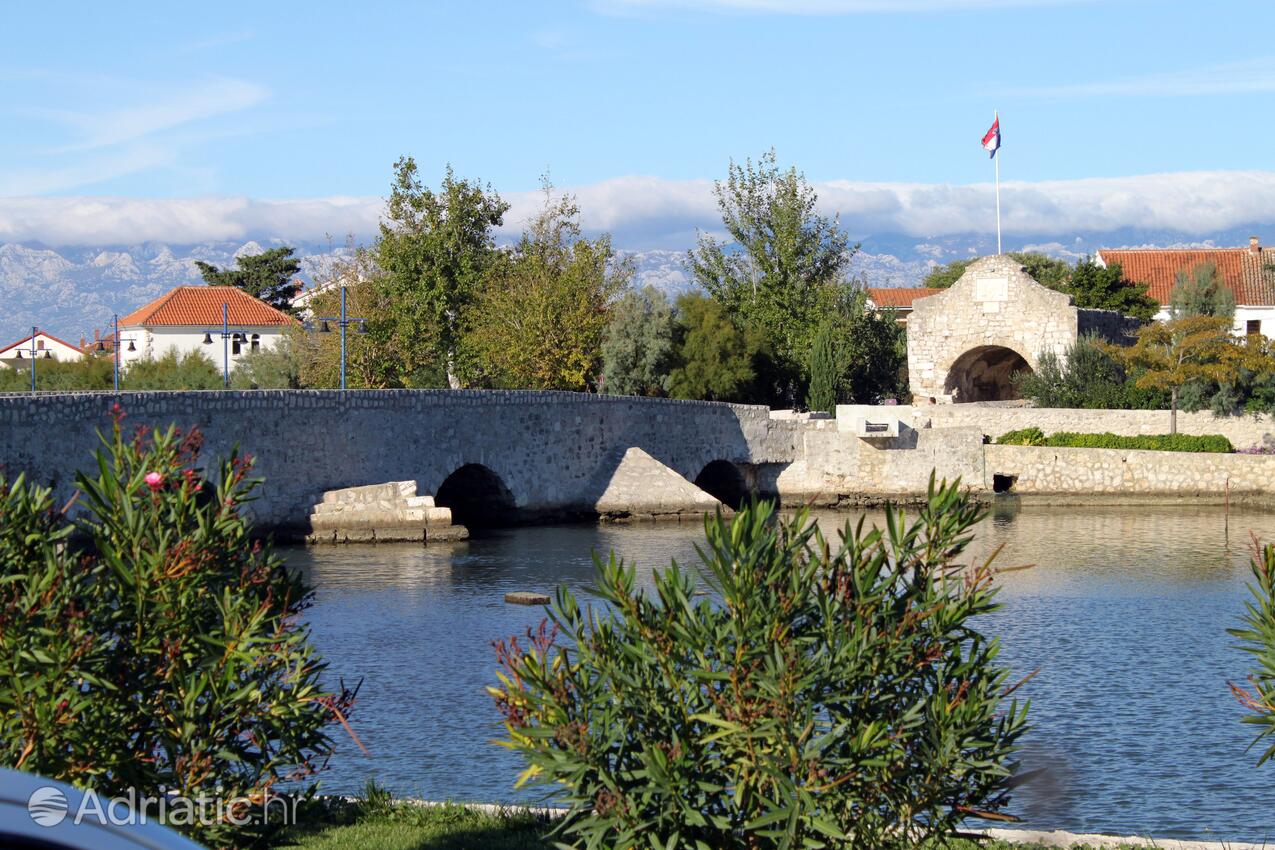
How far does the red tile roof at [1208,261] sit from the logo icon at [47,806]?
50.8 m

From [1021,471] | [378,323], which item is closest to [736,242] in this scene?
[378,323]

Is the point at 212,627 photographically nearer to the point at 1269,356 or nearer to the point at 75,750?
the point at 75,750

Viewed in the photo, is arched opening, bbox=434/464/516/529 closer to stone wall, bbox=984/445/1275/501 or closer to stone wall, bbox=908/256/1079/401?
stone wall, bbox=984/445/1275/501

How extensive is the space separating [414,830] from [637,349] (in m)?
33.9

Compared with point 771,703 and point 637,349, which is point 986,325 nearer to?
point 637,349

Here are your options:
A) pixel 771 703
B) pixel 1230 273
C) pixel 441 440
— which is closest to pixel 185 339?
pixel 441 440

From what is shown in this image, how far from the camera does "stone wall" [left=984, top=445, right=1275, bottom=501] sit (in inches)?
1357

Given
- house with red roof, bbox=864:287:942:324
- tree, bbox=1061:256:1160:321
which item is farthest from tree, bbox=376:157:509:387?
house with red roof, bbox=864:287:942:324

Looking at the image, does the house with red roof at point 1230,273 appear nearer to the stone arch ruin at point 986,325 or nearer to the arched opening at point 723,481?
the stone arch ruin at point 986,325

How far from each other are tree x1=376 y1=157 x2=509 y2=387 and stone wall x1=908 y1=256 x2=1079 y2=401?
46.7 feet

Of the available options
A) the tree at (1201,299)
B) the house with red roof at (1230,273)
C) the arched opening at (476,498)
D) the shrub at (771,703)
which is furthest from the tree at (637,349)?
the shrub at (771,703)

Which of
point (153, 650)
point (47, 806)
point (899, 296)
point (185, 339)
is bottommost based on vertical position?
point (153, 650)

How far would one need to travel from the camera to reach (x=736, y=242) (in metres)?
49.0

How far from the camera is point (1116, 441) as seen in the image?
36.4m
